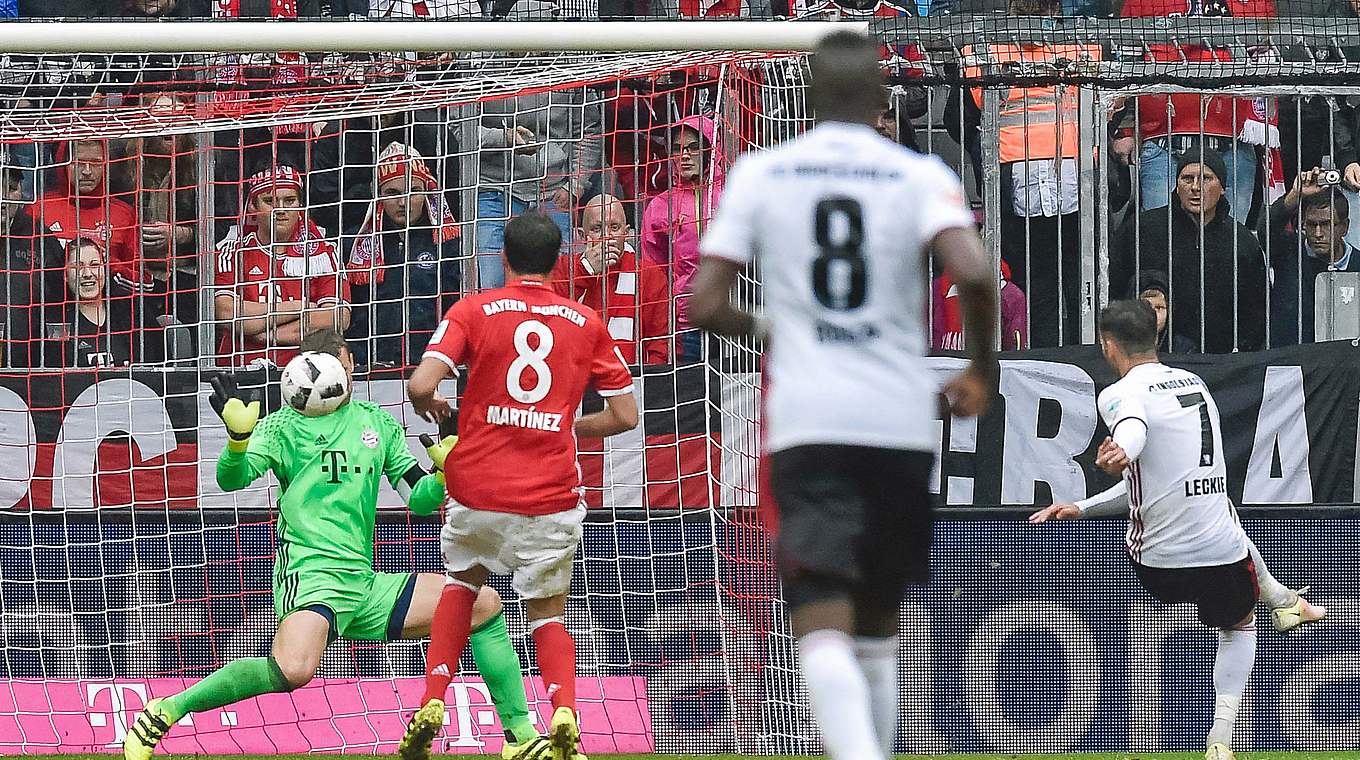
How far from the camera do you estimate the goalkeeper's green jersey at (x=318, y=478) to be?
723 cm

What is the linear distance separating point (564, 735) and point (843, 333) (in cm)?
257

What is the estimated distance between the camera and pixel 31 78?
908 centimetres

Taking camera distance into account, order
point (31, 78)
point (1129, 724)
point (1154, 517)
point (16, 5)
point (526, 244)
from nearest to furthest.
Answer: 1. point (526, 244)
2. point (1154, 517)
3. point (1129, 724)
4. point (31, 78)
5. point (16, 5)

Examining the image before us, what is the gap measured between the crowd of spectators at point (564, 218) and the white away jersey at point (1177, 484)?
139 cm

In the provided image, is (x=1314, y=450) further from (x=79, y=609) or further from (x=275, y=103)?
(x=79, y=609)

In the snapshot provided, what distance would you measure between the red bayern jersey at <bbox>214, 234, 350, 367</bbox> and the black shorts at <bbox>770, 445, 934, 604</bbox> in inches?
190

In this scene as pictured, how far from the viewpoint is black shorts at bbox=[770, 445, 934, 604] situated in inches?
172

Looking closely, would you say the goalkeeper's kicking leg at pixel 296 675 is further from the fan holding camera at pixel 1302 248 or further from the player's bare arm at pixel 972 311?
the fan holding camera at pixel 1302 248

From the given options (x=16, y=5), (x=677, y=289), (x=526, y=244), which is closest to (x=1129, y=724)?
(x=677, y=289)

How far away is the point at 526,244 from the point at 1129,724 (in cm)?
364

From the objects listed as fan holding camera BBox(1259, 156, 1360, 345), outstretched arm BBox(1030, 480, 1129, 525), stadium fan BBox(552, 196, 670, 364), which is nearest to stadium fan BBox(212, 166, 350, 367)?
stadium fan BBox(552, 196, 670, 364)

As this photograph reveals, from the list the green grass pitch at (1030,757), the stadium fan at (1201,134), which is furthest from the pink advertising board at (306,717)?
the stadium fan at (1201,134)

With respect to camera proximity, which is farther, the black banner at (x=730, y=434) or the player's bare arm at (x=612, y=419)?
the black banner at (x=730, y=434)

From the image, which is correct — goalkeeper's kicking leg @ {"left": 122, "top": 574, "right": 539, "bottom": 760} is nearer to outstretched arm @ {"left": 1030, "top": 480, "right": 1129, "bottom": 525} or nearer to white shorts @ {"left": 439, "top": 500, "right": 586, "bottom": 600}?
white shorts @ {"left": 439, "top": 500, "right": 586, "bottom": 600}
